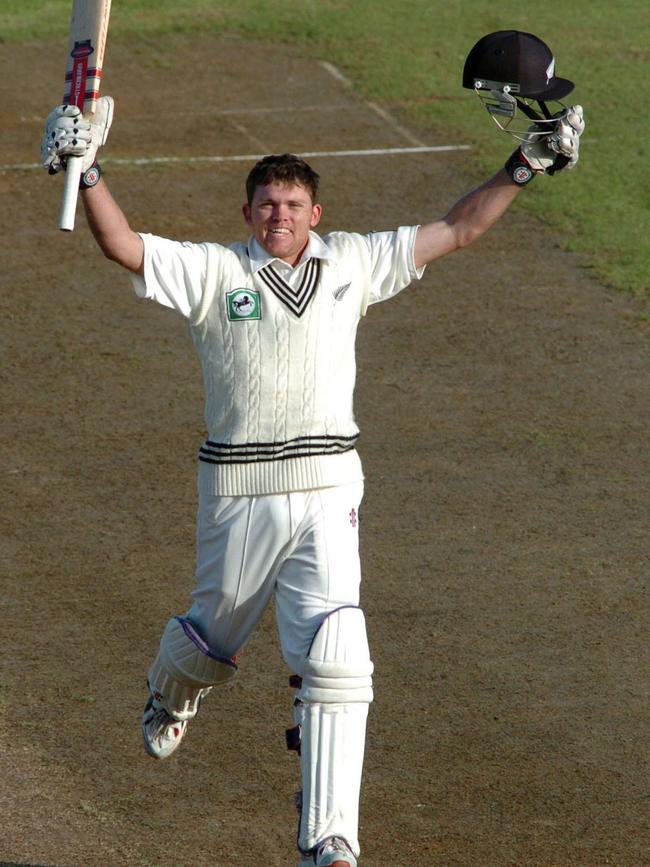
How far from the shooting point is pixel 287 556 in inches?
224

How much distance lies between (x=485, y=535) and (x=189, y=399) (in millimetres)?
2472

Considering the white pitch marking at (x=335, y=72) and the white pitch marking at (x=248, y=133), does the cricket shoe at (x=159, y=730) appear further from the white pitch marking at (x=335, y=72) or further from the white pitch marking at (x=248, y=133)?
the white pitch marking at (x=335, y=72)

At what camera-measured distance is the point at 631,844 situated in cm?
603

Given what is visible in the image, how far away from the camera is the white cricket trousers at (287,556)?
5586mm

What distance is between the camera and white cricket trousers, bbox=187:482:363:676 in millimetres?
5586

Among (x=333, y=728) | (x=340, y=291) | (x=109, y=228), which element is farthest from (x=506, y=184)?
(x=333, y=728)

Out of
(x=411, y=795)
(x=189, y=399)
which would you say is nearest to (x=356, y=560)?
(x=411, y=795)

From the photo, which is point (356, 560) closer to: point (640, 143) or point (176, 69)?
point (640, 143)

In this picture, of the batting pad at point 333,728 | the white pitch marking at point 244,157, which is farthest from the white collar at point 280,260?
the white pitch marking at point 244,157

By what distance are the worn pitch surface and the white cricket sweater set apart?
4.73 ft

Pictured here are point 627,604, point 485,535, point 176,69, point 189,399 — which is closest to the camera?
point 627,604

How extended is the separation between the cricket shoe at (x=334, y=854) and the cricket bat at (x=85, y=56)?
2.24m

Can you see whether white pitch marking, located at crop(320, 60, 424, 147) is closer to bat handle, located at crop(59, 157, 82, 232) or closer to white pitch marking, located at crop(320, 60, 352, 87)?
white pitch marking, located at crop(320, 60, 352, 87)

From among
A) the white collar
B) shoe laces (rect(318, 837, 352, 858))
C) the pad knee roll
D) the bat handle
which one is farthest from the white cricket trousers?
the bat handle
